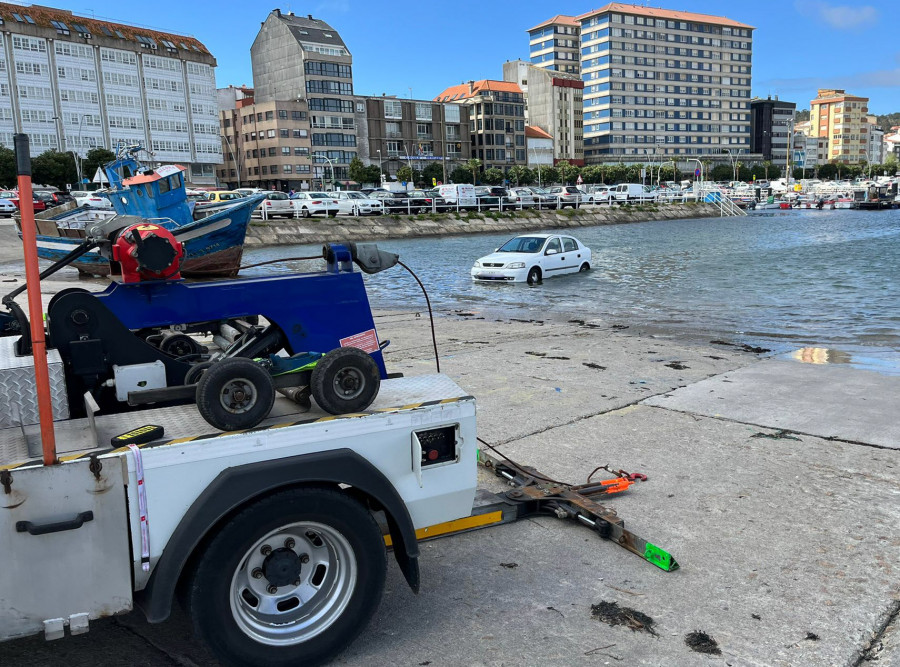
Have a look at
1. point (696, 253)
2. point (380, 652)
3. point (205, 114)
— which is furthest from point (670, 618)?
point (205, 114)

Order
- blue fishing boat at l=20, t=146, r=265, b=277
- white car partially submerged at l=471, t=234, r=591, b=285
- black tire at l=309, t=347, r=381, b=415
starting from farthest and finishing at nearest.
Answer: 1. blue fishing boat at l=20, t=146, r=265, b=277
2. white car partially submerged at l=471, t=234, r=591, b=285
3. black tire at l=309, t=347, r=381, b=415

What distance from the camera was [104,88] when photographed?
284 ft

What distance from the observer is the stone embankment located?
45.5 metres

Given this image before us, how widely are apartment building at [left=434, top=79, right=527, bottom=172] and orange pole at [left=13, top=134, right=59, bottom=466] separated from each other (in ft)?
449

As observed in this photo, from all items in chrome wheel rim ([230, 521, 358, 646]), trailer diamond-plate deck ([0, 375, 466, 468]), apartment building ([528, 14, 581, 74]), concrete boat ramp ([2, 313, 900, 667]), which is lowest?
concrete boat ramp ([2, 313, 900, 667])

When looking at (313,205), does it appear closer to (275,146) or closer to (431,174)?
(275,146)

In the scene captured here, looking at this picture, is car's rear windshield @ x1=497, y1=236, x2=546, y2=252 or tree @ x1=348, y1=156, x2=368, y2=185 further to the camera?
tree @ x1=348, y1=156, x2=368, y2=185

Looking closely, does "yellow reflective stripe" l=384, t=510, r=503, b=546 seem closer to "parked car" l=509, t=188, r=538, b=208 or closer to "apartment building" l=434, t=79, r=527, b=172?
"parked car" l=509, t=188, r=538, b=208

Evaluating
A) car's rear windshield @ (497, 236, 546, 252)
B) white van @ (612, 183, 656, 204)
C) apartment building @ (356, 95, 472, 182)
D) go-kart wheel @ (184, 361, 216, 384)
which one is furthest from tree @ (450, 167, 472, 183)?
go-kart wheel @ (184, 361, 216, 384)

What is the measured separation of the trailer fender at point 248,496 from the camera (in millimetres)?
2705

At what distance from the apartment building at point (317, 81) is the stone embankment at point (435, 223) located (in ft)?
166

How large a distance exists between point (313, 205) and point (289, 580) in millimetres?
48889

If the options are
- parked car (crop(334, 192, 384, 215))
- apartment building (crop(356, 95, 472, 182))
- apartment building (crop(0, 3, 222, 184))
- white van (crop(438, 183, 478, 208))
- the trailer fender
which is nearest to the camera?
the trailer fender

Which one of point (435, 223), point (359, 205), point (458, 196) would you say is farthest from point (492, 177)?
point (359, 205)
